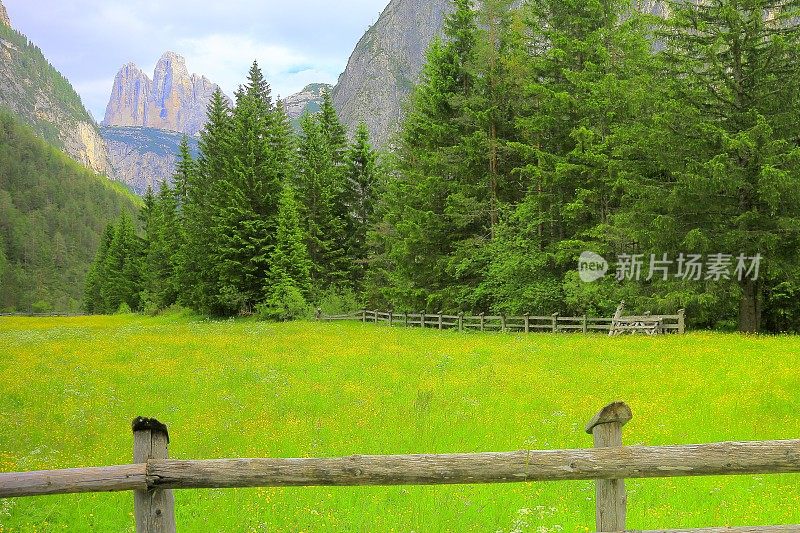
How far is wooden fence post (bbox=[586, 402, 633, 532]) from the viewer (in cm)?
419

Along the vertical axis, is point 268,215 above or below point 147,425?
above

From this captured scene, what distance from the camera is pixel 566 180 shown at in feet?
99.0

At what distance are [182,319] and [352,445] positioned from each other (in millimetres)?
42365

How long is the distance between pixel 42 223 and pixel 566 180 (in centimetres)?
16854

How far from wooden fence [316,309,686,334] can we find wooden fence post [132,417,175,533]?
988 inches

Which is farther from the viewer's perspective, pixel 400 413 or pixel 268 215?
pixel 268 215

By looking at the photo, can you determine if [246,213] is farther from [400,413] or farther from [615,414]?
[615,414]

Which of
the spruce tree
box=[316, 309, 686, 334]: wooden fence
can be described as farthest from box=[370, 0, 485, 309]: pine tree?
the spruce tree

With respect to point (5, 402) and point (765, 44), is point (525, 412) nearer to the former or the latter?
point (5, 402)

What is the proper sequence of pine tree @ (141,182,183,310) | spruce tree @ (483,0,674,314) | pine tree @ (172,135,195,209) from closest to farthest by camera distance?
spruce tree @ (483,0,674,314), pine tree @ (141,182,183,310), pine tree @ (172,135,195,209)

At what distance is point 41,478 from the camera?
13.4 feet

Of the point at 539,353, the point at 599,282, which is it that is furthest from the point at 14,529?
the point at 599,282

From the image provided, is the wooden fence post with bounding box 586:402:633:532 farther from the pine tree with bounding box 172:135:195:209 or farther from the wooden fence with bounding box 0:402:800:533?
the pine tree with bounding box 172:135:195:209

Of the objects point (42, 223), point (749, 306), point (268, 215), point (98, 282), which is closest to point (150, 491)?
point (749, 306)
